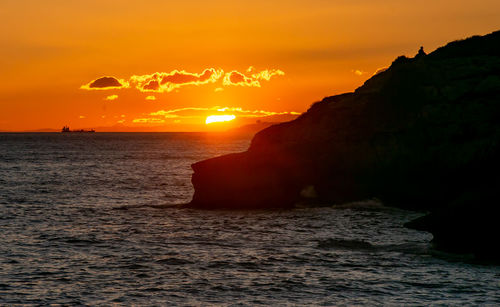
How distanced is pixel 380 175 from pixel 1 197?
37.1 meters

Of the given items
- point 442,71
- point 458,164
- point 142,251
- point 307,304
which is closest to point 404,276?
point 307,304

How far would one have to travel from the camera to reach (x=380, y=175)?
51.5 meters

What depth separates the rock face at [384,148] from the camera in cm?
4975

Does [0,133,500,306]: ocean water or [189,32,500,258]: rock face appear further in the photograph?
[189,32,500,258]: rock face

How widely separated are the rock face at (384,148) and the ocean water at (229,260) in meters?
2.66

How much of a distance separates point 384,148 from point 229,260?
2380 cm

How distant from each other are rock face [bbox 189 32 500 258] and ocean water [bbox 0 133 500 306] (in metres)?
2.66

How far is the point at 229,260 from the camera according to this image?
31953mm

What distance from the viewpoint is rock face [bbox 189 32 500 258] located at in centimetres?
4975

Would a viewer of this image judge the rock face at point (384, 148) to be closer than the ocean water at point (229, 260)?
No

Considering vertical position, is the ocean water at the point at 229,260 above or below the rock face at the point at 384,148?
below

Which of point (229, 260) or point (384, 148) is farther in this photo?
point (384, 148)

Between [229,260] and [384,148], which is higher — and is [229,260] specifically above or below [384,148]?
below

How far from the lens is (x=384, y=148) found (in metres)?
51.9
